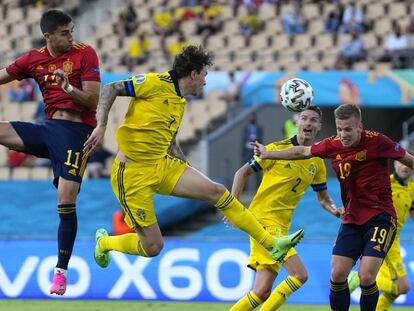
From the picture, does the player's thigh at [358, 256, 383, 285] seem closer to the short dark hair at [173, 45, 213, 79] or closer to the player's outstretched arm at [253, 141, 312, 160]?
the player's outstretched arm at [253, 141, 312, 160]

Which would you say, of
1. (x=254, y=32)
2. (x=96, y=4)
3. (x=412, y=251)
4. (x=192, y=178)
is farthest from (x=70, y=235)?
(x=96, y=4)

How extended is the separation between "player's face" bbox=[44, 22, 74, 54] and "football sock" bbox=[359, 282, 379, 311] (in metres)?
3.68

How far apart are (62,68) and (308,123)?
2.59 m

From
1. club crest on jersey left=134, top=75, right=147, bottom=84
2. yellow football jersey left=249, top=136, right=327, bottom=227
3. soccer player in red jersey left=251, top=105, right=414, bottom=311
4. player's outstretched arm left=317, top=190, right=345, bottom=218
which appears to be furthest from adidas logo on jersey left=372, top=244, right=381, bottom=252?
club crest on jersey left=134, top=75, right=147, bottom=84

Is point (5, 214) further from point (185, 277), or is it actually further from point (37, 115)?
point (185, 277)

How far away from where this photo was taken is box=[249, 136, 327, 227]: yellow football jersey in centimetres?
1184

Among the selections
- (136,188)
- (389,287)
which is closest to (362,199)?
(136,188)

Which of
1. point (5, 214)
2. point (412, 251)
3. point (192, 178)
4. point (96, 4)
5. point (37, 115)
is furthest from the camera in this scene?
point (96, 4)

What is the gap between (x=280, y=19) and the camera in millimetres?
25609

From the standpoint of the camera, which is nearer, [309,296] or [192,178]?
[192,178]

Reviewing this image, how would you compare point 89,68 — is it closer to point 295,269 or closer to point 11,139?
point 11,139

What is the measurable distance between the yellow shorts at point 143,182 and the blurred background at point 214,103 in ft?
16.4

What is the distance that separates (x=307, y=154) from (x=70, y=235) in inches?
97.2

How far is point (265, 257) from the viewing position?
11.7 metres
